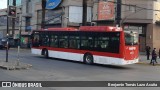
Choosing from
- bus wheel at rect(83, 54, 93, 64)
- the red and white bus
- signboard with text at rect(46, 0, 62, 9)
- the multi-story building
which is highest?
signboard with text at rect(46, 0, 62, 9)

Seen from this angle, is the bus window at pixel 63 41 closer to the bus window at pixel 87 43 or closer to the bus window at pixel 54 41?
the bus window at pixel 54 41

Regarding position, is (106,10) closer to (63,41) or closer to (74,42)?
(63,41)

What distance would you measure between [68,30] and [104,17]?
21429 millimetres

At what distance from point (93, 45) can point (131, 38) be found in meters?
3.13

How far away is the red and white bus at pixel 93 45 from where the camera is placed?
77.5 feet

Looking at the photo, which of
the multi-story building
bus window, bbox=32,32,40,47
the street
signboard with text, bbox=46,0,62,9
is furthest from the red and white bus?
signboard with text, bbox=46,0,62,9

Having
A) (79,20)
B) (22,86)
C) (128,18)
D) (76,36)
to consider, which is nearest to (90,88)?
(22,86)

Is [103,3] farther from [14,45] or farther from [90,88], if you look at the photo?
[90,88]

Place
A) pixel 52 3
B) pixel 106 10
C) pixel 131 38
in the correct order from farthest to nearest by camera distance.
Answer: pixel 52 3, pixel 106 10, pixel 131 38

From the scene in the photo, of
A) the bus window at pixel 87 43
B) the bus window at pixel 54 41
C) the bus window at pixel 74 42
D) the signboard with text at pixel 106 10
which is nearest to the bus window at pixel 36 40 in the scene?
the bus window at pixel 54 41

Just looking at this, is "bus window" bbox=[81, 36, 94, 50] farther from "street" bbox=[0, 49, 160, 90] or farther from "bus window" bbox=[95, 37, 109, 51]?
"street" bbox=[0, 49, 160, 90]

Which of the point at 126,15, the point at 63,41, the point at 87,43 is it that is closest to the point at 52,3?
the point at 126,15

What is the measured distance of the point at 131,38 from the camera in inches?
966

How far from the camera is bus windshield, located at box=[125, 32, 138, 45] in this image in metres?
23.9
